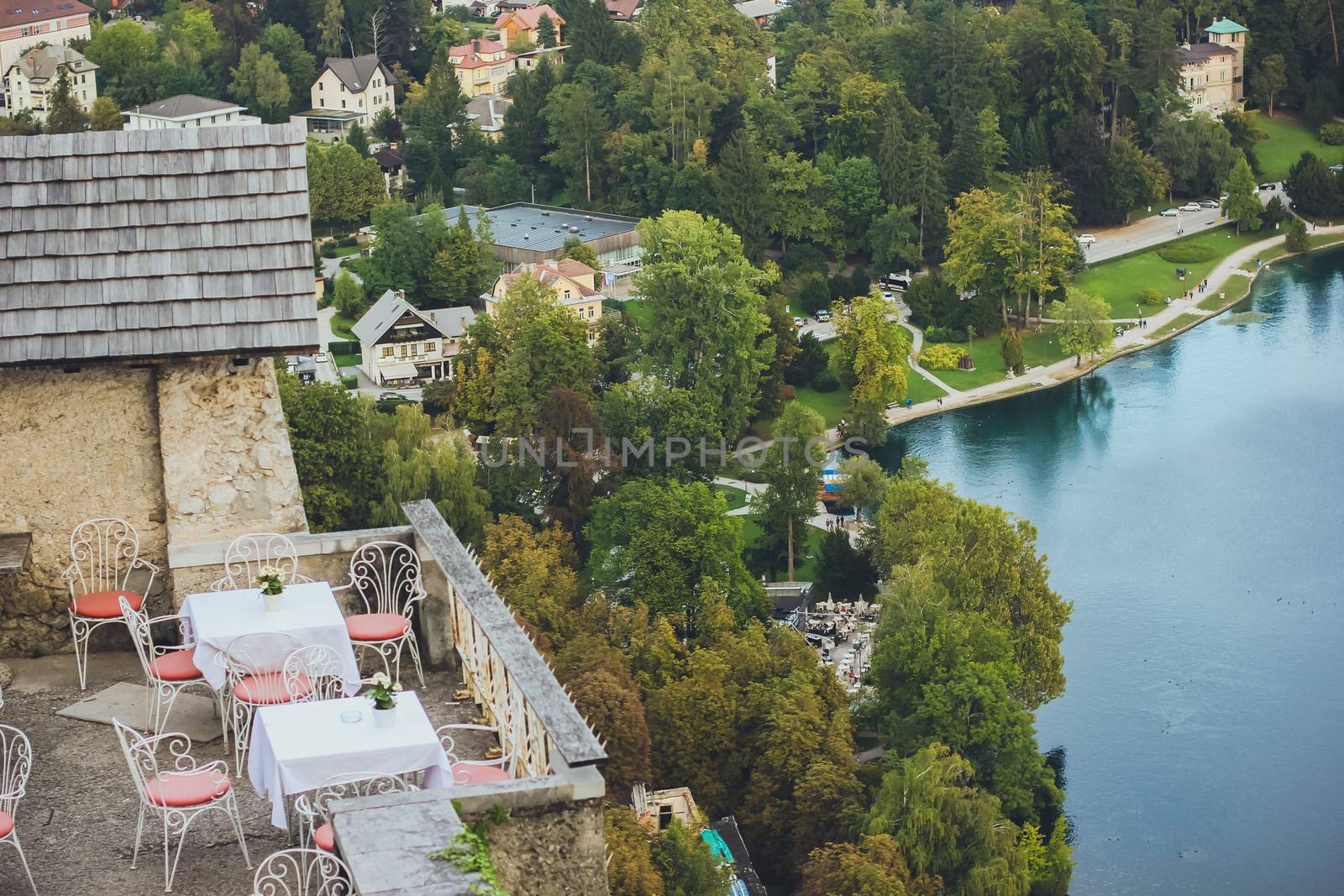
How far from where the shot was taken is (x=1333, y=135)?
92625mm

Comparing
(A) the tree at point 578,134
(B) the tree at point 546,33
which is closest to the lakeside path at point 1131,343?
(A) the tree at point 578,134

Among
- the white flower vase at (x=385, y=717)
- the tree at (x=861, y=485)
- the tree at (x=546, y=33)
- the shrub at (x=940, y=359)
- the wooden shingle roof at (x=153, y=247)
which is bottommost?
the tree at (x=861, y=485)

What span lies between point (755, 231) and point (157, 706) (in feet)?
215

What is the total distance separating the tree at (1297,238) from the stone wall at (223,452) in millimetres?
74086

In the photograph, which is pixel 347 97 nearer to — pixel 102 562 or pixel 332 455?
pixel 332 455

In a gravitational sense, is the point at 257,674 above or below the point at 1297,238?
above

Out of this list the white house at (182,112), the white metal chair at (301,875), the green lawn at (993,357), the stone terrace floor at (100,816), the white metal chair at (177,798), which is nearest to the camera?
the white metal chair at (301,875)

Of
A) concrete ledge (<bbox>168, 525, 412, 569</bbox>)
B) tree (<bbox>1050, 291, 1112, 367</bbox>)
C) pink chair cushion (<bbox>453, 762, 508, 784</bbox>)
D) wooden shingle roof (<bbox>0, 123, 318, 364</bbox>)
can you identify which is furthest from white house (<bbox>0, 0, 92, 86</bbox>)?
pink chair cushion (<bbox>453, 762, 508, 784</bbox>)

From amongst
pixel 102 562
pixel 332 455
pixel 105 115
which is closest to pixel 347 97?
pixel 105 115

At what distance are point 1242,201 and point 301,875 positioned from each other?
3076 inches

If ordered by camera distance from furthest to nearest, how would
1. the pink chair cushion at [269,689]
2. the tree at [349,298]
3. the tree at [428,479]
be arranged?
the tree at [349,298], the tree at [428,479], the pink chair cushion at [269,689]

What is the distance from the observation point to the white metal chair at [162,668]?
13.9m

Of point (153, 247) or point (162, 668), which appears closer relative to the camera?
point (162, 668)

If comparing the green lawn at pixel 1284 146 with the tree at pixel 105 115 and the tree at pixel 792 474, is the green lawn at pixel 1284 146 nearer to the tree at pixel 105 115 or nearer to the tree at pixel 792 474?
the tree at pixel 792 474
